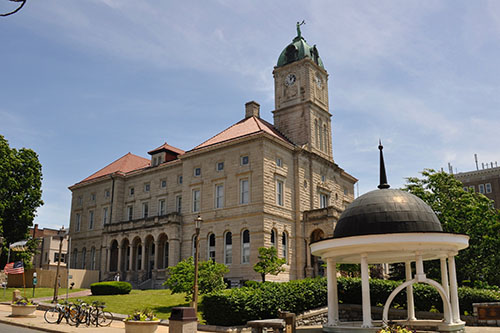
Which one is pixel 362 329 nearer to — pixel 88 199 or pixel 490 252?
pixel 490 252

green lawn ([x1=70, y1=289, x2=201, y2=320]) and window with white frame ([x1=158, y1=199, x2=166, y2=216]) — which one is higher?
window with white frame ([x1=158, y1=199, x2=166, y2=216])

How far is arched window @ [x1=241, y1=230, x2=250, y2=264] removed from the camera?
42938 mm

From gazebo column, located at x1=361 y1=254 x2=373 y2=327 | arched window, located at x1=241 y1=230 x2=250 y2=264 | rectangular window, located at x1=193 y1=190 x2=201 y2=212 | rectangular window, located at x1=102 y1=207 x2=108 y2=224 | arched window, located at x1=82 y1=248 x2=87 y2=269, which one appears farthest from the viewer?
arched window, located at x1=82 y1=248 x2=87 y2=269

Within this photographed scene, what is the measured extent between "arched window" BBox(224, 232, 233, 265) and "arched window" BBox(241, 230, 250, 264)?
1.38m

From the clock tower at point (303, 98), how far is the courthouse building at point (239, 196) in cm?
12

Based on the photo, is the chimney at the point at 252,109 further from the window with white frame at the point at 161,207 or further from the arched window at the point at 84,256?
the arched window at the point at 84,256

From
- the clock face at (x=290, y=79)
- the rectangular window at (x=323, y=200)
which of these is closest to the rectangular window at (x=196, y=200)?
the rectangular window at (x=323, y=200)

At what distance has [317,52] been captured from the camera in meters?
54.8

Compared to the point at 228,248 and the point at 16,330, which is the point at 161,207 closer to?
the point at 228,248

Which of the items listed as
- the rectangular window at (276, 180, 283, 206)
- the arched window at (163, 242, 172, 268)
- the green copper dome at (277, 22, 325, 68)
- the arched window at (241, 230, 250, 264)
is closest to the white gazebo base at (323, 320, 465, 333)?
the arched window at (241, 230, 250, 264)

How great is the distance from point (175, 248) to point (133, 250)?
28.7 feet

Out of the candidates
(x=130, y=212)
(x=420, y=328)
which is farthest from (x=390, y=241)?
(x=130, y=212)

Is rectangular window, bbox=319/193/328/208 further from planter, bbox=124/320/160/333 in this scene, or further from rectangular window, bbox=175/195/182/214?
planter, bbox=124/320/160/333

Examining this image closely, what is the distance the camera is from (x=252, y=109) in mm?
52250
